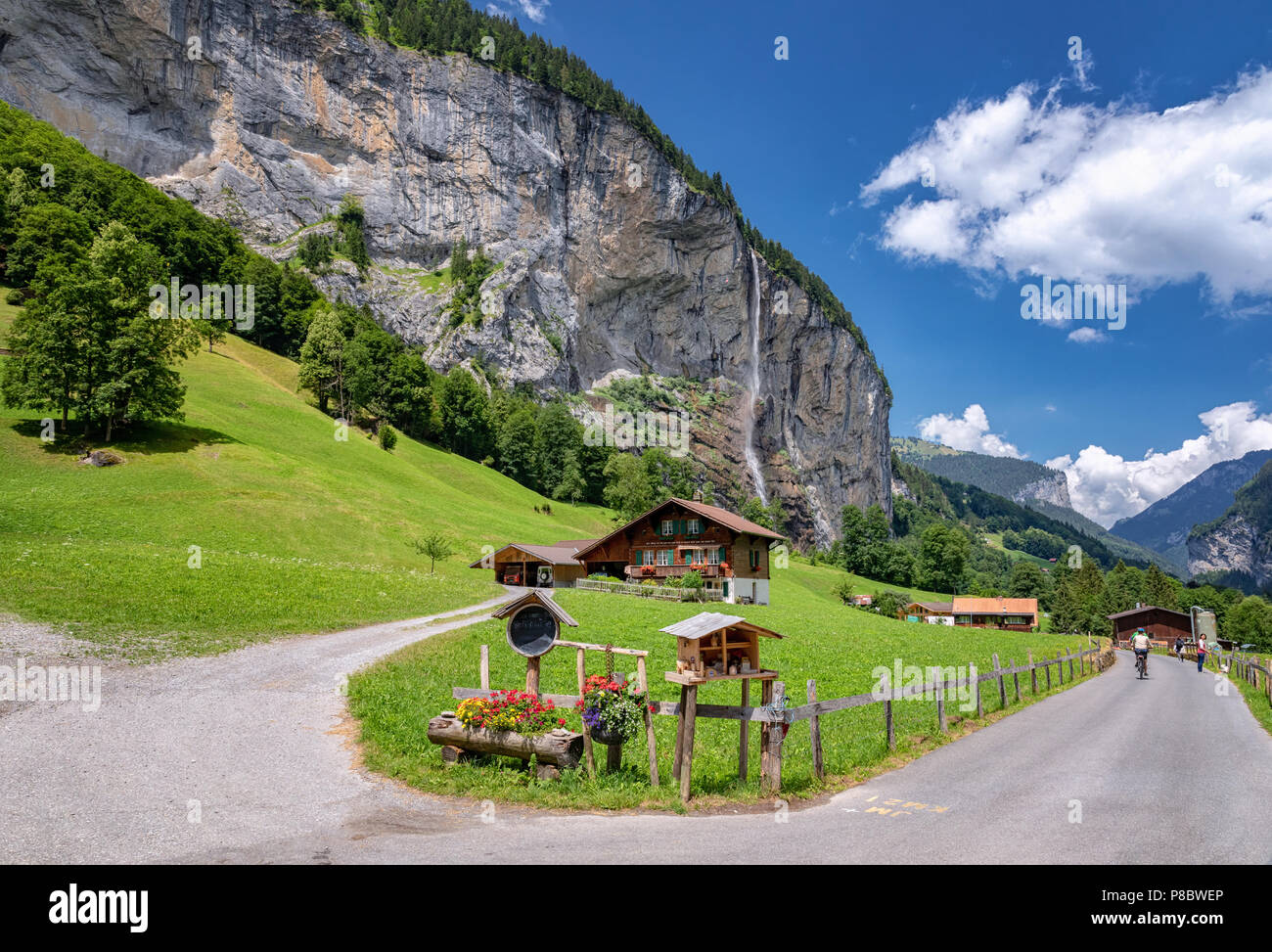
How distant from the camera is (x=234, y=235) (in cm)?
11181

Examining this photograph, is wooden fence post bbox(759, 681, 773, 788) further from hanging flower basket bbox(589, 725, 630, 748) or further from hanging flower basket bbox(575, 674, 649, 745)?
hanging flower basket bbox(589, 725, 630, 748)

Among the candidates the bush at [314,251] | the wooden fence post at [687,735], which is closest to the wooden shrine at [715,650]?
the wooden fence post at [687,735]

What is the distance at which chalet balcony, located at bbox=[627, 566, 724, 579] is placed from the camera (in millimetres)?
58812

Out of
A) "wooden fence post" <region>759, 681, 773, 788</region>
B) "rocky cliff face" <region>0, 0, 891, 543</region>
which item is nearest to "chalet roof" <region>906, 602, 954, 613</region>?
"rocky cliff face" <region>0, 0, 891, 543</region>

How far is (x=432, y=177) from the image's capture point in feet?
440

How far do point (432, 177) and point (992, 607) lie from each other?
12467 cm

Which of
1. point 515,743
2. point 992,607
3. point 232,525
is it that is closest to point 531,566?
point 232,525

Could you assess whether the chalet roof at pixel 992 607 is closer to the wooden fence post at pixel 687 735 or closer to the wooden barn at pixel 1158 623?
the wooden barn at pixel 1158 623

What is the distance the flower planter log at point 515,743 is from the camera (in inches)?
412

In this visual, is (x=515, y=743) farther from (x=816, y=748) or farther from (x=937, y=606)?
(x=937, y=606)

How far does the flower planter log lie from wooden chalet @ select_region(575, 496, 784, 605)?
45.6 metres

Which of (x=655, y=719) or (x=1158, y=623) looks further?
(x=1158, y=623)
